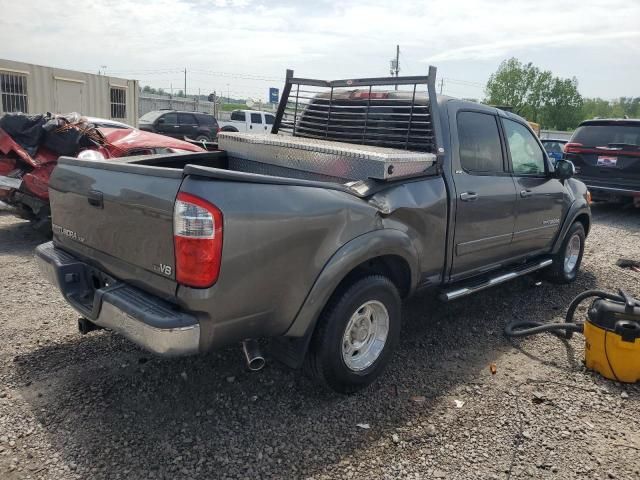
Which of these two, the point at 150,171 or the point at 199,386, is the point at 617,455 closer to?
the point at 199,386

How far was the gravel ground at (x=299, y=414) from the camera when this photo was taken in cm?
279

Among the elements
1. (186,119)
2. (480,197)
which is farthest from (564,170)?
(186,119)

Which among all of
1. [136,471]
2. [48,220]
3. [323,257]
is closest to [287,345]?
[323,257]

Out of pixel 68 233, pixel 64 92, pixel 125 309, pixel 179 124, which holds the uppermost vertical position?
pixel 64 92

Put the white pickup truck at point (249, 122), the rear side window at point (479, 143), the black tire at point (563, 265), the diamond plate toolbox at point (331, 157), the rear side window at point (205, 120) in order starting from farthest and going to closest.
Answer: the white pickup truck at point (249, 122), the rear side window at point (205, 120), the black tire at point (563, 265), the rear side window at point (479, 143), the diamond plate toolbox at point (331, 157)

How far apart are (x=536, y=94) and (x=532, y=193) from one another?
5837 cm

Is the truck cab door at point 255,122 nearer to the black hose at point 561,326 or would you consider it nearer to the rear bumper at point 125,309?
the black hose at point 561,326

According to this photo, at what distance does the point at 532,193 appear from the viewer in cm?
500

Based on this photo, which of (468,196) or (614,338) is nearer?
(614,338)

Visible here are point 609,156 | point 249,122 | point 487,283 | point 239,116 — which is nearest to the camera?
point 487,283

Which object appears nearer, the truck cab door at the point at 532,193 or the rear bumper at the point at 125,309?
the rear bumper at the point at 125,309

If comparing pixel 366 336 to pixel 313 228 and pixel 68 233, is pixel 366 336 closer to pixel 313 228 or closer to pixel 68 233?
pixel 313 228

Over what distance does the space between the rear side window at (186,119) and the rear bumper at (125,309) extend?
19446 millimetres

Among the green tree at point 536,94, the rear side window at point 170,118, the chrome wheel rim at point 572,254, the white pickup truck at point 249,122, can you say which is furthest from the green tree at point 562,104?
the chrome wheel rim at point 572,254
